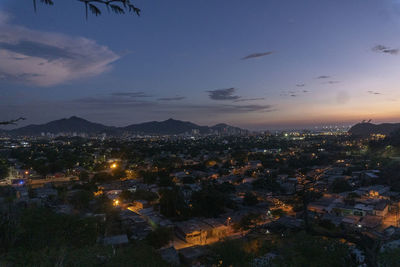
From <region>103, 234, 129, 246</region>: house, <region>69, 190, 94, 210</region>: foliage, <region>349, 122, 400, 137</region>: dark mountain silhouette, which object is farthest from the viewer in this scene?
<region>349, 122, 400, 137</region>: dark mountain silhouette

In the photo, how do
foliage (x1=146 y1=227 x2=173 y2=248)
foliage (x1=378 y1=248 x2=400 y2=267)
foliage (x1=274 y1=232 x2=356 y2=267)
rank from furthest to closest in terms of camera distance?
foliage (x1=146 y1=227 x2=173 y2=248), foliage (x1=274 y1=232 x2=356 y2=267), foliage (x1=378 y1=248 x2=400 y2=267)

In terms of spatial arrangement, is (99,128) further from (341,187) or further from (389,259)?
(389,259)

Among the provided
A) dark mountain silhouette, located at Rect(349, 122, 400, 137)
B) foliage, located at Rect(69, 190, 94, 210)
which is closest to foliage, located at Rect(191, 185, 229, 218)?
foliage, located at Rect(69, 190, 94, 210)

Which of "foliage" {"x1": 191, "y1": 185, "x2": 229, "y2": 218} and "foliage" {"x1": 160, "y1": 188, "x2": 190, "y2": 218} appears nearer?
"foliage" {"x1": 160, "y1": 188, "x2": 190, "y2": 218}

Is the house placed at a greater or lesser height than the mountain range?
lesser

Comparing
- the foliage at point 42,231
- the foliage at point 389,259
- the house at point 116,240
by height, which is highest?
the foliage at point 389,259

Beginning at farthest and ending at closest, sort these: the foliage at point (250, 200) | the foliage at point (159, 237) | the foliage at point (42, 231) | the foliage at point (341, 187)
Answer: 1. the foliage at point (341, 187)
2. the foliage at point (250, 200)
3. the foliage at point (159, 237)
4. the foliage at point (42, 231)

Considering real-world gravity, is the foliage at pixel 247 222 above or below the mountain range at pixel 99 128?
below

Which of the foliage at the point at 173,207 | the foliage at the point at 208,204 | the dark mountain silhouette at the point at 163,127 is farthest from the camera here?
the dark mountain silhouette at the point at 163,127

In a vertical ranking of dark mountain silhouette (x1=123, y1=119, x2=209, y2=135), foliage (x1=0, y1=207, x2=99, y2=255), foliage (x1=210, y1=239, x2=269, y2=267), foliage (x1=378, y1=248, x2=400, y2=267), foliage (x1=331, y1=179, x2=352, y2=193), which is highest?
dark mountain silhouette (x1=123, y1=119, x2=209, y2=135)

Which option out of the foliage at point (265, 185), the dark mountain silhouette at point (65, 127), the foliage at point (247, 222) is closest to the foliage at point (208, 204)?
the foliage at point (247, 222)

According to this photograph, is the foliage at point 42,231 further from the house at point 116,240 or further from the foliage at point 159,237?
the foliage at point 159,237

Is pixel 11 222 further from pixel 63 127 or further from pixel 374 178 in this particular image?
pixel 63 127

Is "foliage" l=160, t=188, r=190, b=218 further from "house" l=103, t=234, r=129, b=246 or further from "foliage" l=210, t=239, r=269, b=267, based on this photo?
"foliage" l=210, t=239, r=269, b=267
